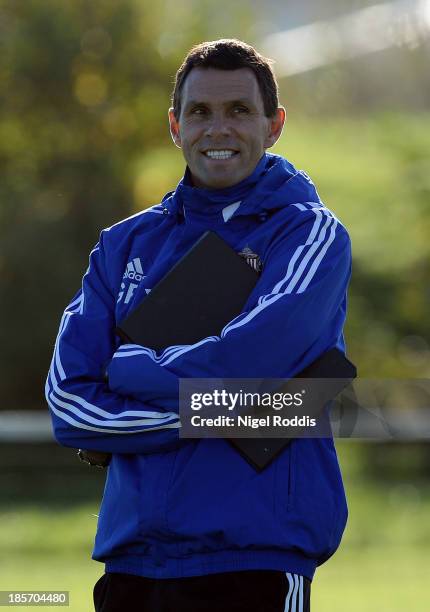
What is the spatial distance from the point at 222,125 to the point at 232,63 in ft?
0.55

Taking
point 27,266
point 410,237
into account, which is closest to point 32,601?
point 27,266

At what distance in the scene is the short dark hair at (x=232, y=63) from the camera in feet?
9.78

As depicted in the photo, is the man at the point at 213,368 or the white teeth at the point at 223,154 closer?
the man at the point at 213,368

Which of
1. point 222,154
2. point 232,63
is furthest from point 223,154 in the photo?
point 232,63

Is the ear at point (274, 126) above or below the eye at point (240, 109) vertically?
below

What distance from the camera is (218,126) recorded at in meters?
2.92

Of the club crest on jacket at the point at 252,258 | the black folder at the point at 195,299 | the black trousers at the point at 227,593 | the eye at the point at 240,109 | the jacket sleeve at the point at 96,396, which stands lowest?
the black trousers at the point at 227,593

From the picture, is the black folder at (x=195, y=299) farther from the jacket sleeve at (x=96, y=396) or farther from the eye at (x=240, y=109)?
the eye at (x=240, y=109)

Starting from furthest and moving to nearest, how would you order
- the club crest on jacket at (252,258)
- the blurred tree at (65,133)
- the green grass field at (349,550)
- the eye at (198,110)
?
the blurred tree at (65,133) → the green grass field at (349,550) → the eye at (198,110) → the club crest on jacket at (252,258)

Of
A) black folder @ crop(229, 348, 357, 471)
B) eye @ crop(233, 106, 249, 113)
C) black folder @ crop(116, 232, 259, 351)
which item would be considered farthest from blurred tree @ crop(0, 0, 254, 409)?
black folder @ crop(229, 348, 357, 471)

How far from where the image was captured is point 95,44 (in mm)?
12516

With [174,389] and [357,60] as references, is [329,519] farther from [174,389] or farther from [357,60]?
[357,60]

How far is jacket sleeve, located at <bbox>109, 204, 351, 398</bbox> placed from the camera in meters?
Answer: 2.72

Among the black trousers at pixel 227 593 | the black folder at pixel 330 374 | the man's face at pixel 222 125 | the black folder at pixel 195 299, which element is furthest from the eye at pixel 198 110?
the black trousers at pixel 227 593
